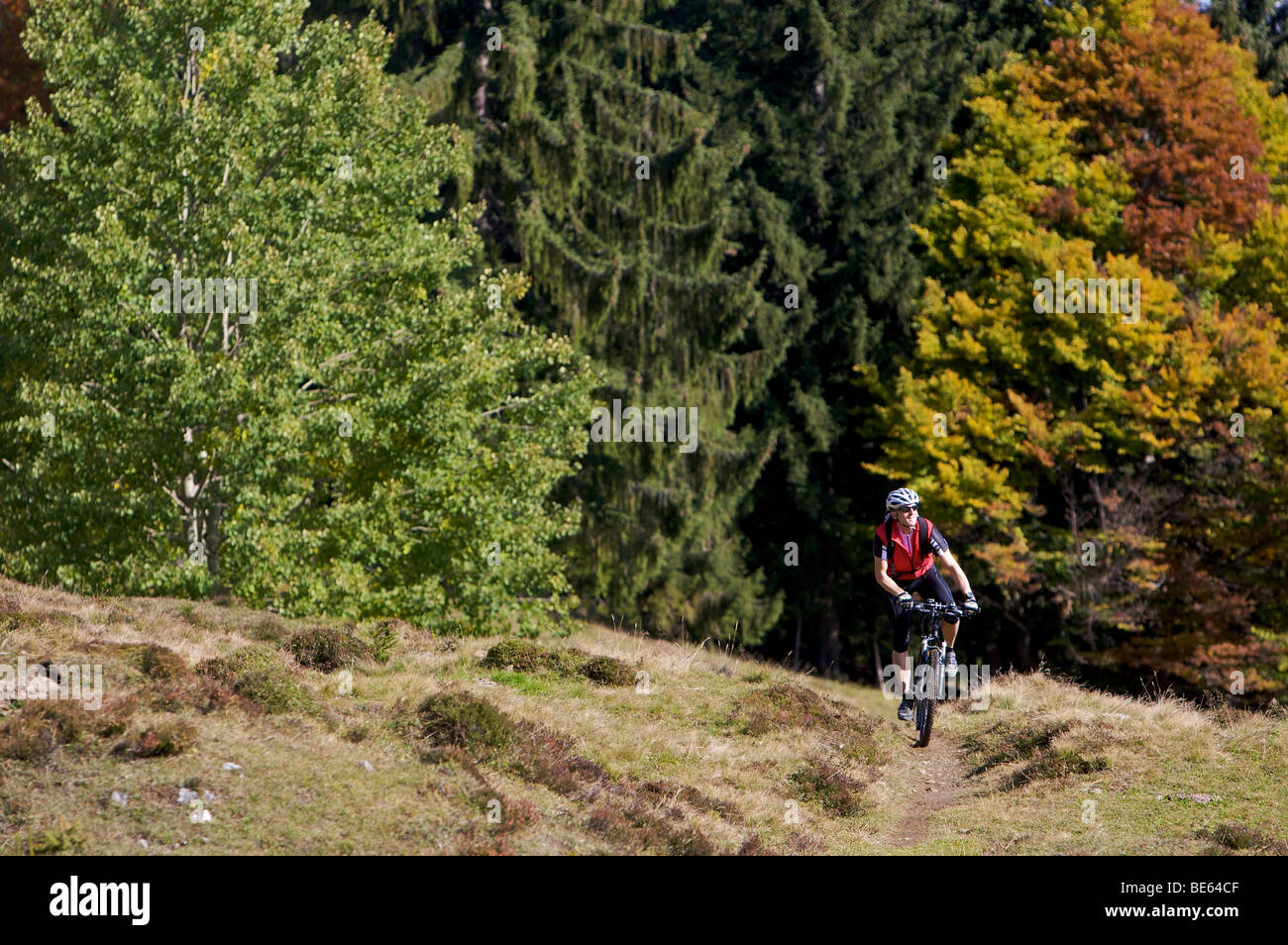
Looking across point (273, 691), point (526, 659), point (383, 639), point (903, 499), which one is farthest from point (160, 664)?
point (903, 499)

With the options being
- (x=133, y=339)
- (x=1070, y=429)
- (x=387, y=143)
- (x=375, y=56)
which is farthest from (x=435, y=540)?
(x=1070, y=429)

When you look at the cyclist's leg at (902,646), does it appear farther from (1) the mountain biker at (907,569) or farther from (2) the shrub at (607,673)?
(2) the shrub at (607,673)

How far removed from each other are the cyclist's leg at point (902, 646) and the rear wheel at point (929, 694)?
0.70 feet

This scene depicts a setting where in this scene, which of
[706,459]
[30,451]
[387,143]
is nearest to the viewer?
[30,451]

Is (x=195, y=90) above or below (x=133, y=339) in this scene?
above

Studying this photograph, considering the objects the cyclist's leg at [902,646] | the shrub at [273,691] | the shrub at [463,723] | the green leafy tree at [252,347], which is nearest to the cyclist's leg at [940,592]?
the cyclist's leg at [902,646]

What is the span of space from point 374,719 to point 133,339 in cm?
1026

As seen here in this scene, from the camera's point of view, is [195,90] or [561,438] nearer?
[195,90]

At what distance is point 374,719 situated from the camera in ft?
41.4

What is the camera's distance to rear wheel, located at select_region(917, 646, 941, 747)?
13.7 metres

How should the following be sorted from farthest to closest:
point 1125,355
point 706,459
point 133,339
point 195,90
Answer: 1. point 706,459
2. point 1125,355
3. point 195,90
4. point 133,339

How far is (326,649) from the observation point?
14.8 m
